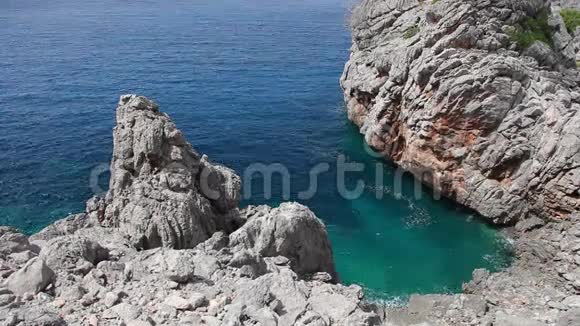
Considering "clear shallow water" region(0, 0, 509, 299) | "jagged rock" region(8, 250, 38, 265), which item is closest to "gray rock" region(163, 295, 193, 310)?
"jagged rock" region(8, 250, 38, 265)

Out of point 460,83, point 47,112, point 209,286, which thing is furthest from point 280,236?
point 47,112

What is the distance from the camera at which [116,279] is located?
18094 millimetres

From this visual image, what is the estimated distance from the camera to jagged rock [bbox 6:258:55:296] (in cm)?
1639

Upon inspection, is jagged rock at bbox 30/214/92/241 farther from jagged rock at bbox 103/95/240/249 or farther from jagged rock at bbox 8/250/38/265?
jagged rock at bbox 8/250/38/265

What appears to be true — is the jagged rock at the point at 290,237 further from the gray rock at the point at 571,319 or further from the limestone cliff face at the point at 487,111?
the limestone cliff face at the point at 487,111

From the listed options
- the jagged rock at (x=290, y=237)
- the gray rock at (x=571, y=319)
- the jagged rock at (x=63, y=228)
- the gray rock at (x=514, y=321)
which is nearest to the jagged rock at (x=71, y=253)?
the jagged rock at (x=290, y=237)

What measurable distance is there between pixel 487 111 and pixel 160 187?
31.9m

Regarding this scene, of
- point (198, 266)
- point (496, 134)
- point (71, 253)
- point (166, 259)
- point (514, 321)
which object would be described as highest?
point (71, 253)

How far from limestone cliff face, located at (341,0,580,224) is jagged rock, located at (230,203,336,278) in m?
23.6

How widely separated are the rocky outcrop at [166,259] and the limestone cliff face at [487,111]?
23.8 meters

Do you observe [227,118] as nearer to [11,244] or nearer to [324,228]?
[324,228]

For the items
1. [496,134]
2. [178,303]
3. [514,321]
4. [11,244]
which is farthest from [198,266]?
[496,134]

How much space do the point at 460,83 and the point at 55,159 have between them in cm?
4456

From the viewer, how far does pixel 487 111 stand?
153 ft
